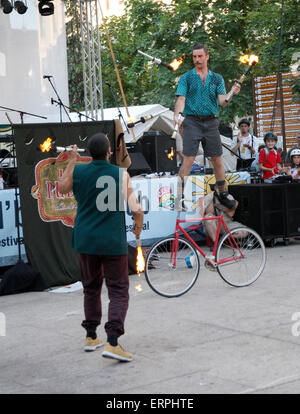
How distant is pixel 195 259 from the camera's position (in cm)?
832

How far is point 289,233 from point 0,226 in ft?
16.9

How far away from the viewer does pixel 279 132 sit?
2270cm

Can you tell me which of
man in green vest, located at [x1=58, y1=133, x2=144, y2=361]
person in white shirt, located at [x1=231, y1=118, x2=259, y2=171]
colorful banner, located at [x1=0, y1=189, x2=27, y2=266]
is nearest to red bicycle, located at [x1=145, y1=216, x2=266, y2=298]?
man in green vest, located at [x1=58, y1=133, x2=144, y2=361]

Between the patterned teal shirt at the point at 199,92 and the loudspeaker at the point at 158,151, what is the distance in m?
8.07

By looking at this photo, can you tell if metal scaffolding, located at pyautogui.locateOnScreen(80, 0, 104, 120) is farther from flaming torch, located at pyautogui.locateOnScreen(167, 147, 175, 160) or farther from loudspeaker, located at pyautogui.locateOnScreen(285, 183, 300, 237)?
loudspeaker, located at pyautogui.locateOnScreen(285, 183, 300, 237)

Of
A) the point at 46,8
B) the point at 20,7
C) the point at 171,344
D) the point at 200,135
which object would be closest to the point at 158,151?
the point at 46,8

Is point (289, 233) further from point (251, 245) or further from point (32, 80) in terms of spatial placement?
point (32, 80)

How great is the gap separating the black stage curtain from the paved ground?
0.58m

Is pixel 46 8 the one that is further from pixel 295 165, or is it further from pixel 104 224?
pixel 104 224

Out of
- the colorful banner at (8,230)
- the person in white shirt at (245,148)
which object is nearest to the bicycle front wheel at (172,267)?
the colorful banner at (8,230)

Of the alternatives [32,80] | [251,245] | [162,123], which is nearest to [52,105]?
[32,80]

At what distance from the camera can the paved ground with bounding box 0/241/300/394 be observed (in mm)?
5188

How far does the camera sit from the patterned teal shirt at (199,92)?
8820 mm
